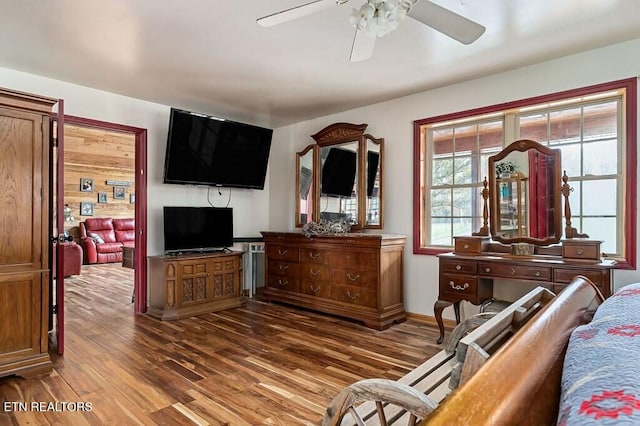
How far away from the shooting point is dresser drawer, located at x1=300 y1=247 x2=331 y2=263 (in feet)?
13.7

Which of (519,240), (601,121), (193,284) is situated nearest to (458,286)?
(519,240)

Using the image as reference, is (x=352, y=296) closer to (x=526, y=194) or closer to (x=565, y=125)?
(x=526, y=194)

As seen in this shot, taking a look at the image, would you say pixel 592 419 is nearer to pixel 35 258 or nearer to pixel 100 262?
pixel 35 258

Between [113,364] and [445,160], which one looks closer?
[113,364]

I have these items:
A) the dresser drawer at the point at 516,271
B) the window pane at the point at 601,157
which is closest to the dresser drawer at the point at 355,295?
the dresser drawer at the point at 516,271

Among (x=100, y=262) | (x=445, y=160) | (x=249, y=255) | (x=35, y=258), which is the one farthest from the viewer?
(x=100, y=262)

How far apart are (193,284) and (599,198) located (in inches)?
162

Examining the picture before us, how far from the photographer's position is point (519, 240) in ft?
10.7

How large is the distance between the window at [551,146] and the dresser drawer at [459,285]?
618 millimetres

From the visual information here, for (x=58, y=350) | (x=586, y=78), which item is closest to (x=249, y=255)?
(x=58, y=350)

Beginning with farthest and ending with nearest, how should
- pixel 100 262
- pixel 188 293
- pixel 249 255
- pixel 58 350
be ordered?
pixel 100 262 < pixel 249 255 < pixel 188 293 < pixel 58 350

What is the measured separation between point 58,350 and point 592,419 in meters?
3.64

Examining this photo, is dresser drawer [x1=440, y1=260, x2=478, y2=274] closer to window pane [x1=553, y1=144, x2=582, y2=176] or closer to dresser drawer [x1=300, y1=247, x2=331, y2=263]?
window pane [x1=553, y1=144, x2=582, y2=176]

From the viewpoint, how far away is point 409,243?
13.3ft
